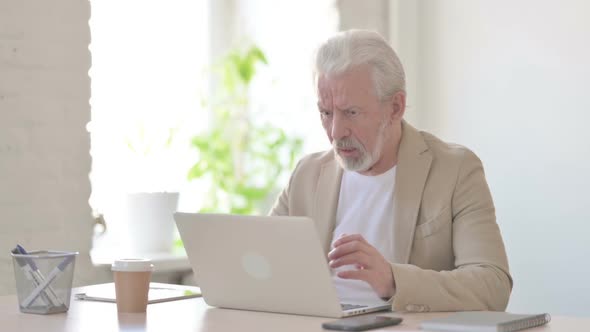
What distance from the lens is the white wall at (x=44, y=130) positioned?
2.79 meters

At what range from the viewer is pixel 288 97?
3.89m

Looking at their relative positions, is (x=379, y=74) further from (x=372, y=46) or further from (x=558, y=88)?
(x=558, y=88)

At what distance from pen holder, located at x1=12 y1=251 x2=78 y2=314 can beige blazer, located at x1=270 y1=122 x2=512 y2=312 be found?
0.69m

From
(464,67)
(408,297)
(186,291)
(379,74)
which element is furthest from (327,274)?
(464,67)

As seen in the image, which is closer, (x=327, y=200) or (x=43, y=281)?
(x=43, y=281)

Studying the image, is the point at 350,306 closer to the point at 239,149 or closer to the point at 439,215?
the point at 439,215

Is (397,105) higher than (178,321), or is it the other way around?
(397,105)

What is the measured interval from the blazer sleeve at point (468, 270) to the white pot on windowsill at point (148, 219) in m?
1.28

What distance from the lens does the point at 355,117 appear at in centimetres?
241

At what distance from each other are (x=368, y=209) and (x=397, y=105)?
280mm

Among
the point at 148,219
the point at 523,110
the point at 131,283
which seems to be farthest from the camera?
the point at 523,110

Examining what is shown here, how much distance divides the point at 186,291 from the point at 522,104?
1715mm

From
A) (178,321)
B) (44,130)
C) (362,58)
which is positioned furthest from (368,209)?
(44,130)

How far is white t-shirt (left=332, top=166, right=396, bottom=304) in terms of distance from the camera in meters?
2.46
